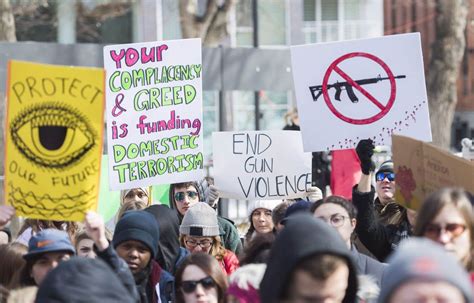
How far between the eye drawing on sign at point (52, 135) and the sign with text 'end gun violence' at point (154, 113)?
8.01 feet

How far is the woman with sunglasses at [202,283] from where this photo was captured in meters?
6.08

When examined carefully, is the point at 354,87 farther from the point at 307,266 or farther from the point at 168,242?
the point at 307,266

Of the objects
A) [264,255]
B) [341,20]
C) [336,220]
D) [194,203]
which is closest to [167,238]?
[194,203]

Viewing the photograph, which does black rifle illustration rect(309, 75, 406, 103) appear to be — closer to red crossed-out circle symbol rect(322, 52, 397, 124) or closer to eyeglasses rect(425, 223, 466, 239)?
red crossed-out circle symbol rect(322, 52, 397, 124)

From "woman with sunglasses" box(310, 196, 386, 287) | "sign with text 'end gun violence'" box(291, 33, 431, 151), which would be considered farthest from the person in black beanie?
"sign with text 'end gun violence'" box(291, 33, 431, 151)

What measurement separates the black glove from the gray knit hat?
40.0 inches

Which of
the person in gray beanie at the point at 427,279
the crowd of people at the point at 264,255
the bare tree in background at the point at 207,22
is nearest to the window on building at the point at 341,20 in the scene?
the bare tree in background at the point at 207,22

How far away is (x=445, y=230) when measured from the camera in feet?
16.9

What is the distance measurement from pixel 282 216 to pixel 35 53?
7.55 m

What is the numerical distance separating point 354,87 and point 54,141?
Result: 3027 millimetres

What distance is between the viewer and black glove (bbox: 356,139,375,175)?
24.4ft

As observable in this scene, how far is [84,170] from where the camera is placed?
5.88 m

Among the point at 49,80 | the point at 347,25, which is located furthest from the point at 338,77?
the point at 347,25

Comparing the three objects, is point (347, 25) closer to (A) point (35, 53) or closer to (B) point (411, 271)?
(A) point (35, 53)
